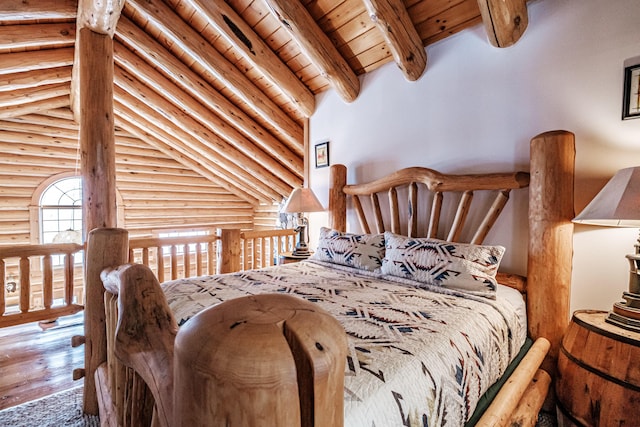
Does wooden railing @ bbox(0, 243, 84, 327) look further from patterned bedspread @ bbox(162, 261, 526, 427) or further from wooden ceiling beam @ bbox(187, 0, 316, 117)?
wooden ceiling beam @ bbox(187, 0, 316, 117)

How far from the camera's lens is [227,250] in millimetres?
3074

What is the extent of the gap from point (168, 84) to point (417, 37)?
321cm

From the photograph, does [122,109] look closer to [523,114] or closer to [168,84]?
[168,84]

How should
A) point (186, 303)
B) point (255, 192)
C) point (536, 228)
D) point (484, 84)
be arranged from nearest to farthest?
point (186, 303) < point (536, 228) < point (484, 84) < point (255, 192)

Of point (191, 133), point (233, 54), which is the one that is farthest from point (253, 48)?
point (191, 133)

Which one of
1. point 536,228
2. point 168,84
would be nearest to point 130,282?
point 536,228

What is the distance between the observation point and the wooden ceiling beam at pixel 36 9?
2.33 metres

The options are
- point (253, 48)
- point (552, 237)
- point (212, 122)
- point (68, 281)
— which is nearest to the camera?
point (552, 237)

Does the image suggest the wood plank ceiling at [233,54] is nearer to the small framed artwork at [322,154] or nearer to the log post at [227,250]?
the small framed artwork at [322,154]

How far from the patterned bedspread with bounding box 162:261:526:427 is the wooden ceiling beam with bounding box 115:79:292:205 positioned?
3.35m

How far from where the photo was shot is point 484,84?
2.11 m

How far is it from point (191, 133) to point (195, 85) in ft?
3.83

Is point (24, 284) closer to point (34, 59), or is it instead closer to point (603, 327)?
point (34, 59)

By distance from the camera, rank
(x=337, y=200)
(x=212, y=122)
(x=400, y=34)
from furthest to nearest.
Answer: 1. (x=212, y=122)
2. (x=337, y=200)
3. (x=400, y=34)
